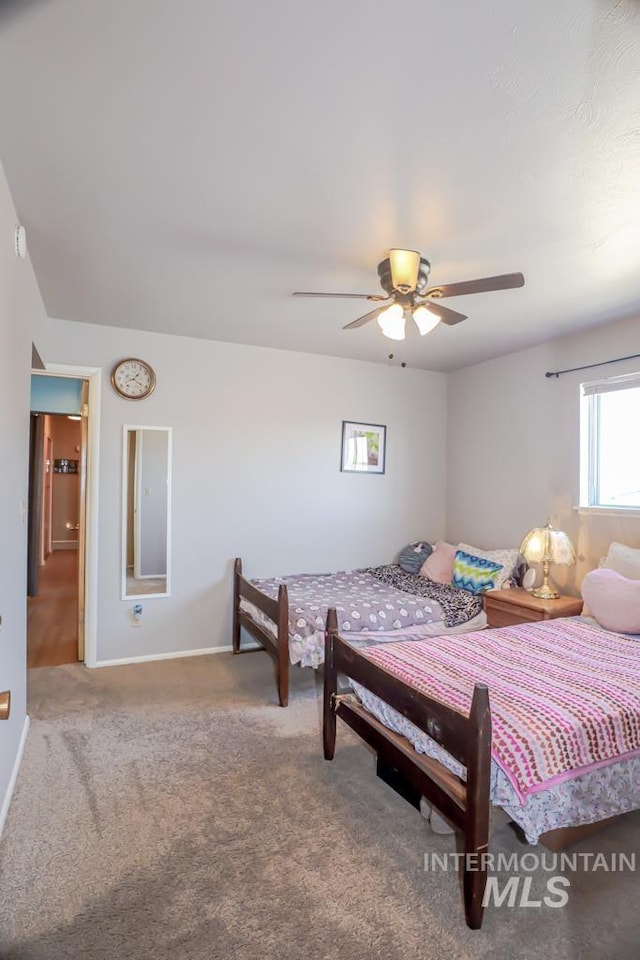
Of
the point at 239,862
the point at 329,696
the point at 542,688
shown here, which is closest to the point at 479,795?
the point at 542,688

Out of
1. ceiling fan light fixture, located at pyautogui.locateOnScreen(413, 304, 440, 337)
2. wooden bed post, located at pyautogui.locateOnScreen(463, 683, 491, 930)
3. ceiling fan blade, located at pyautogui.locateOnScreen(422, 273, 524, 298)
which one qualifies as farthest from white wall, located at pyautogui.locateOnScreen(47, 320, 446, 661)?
wooden bed post, located at pyautogui.locateOnScreen(463, 683, 491, 930)

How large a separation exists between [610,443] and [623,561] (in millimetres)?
944

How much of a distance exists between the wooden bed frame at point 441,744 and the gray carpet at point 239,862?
123 mm

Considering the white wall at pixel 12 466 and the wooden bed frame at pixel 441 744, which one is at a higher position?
the white wall at pixel 12 466

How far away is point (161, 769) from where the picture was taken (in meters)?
2.46

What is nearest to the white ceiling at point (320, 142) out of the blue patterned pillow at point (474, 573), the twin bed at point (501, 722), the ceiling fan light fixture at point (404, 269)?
the ceiling fan light fixture at point (404, 269)

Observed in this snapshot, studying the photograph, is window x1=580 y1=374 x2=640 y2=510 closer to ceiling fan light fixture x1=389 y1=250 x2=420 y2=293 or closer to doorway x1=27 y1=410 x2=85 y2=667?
ceiling fan light fixture x1=389 y1=250 x2=420 y2=293

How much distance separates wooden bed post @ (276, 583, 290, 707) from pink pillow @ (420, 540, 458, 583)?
186cm

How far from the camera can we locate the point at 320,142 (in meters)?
1.78

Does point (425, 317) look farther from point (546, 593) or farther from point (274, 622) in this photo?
point (546, 593)

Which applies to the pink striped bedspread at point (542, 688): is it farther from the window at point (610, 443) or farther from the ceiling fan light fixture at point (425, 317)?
the ceiling fan light fixture at point (425, 317)

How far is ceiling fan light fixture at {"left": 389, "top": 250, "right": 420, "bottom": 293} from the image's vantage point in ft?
7.76

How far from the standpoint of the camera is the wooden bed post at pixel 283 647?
3.15 m

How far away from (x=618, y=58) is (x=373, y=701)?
244cm
